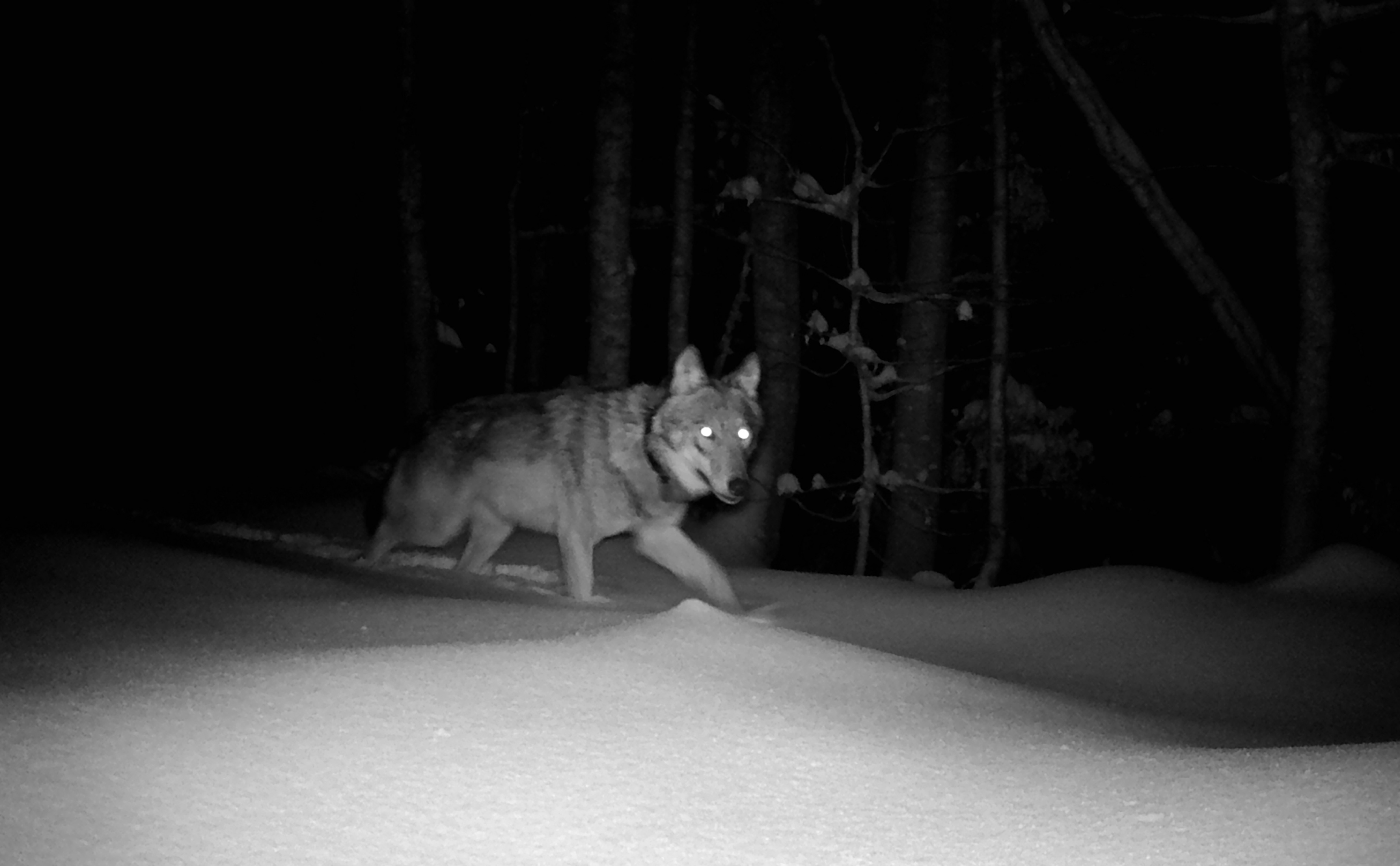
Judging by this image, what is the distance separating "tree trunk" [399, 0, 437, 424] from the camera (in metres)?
16.0

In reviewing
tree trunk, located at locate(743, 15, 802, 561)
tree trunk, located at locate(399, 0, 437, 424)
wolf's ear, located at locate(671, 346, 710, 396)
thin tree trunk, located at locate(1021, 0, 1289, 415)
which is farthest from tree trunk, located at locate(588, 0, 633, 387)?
thin tree trunk, located at locate(1021, 0, 1289, 415)

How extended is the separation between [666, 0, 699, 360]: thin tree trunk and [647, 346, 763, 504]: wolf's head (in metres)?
5.11

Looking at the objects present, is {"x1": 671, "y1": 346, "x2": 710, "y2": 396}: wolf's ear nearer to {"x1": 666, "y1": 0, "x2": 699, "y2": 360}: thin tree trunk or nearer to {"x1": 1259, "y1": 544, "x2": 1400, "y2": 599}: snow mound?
{"x1": 1259, "y1": 544, "x2": 1400, "y2": 599}: snow mound

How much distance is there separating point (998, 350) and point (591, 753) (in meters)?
8.62

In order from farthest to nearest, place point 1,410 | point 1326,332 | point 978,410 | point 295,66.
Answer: point 1,410 < point 295,66 < point 978,410 < point 1326,332

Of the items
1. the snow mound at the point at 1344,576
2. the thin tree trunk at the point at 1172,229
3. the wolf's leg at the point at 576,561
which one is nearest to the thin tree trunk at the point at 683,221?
the thin tree trunk at the point at 1172,229

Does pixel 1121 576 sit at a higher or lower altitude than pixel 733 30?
lower

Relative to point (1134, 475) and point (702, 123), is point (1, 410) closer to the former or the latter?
point (702, 123)

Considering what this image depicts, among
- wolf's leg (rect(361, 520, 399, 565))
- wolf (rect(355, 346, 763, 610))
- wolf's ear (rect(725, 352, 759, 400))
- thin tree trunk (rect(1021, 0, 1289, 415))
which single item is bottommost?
wolf's leg (rect(361, 520, 399, 565))

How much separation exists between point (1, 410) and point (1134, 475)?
20.1m

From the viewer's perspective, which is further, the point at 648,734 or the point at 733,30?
the point at 733,30

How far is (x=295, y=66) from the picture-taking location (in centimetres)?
2053

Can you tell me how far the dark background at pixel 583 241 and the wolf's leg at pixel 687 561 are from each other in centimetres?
495

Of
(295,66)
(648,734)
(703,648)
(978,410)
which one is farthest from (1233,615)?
(295,66)
